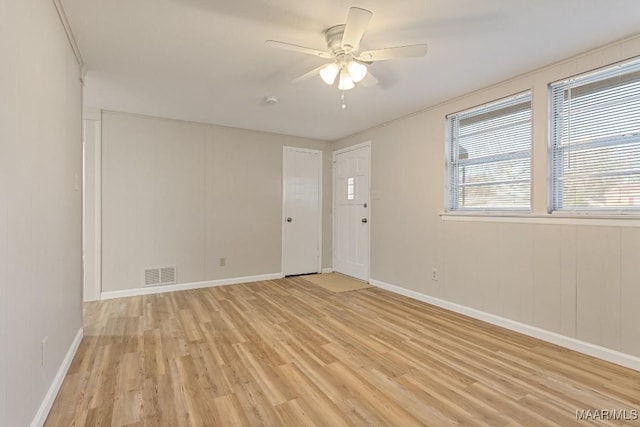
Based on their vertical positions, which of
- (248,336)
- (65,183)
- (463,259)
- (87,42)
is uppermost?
(87,42)

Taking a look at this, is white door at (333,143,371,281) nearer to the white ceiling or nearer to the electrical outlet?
the white ceiling

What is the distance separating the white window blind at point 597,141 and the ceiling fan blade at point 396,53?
1.47 m

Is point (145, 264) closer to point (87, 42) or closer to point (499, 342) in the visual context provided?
point (87, 42)

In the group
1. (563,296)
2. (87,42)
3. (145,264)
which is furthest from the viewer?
(145,264)

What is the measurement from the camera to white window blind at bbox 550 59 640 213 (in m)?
2.21

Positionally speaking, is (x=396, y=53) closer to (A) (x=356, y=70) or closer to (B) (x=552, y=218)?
(A) (x=356, y=70)

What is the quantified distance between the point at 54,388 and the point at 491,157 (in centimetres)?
382

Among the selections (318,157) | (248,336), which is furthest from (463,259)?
(318,157)

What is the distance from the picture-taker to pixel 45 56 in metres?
1.70

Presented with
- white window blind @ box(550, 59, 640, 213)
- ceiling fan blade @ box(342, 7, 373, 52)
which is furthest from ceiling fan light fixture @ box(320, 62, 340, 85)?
white window blind @ box(550, 59, 640, 213)

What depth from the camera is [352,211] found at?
4969 mm

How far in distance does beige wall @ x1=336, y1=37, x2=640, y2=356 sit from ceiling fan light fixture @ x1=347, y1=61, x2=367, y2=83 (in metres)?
1.66

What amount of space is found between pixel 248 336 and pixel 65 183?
5.84 feet

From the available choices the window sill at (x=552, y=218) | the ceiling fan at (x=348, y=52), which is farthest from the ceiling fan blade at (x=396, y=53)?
the window sill at (x=552, y=218)
